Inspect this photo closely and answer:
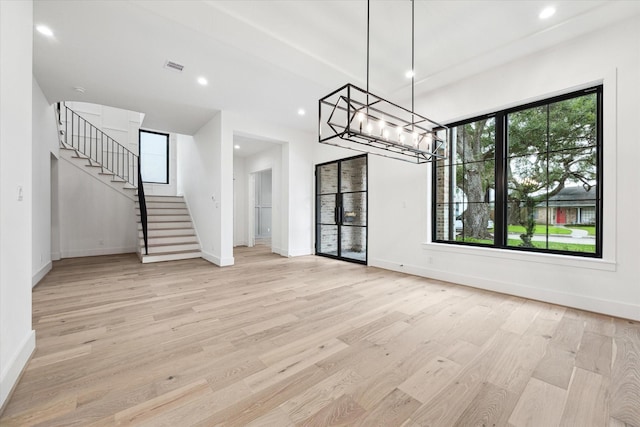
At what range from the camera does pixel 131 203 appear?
718cm

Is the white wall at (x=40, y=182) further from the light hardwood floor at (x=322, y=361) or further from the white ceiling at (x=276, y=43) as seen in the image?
the light hardwood floor at (x=322, y=361)

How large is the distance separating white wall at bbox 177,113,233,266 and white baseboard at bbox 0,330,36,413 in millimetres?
3280

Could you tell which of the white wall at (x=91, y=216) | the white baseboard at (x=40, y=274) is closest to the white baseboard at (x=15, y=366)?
the white baseboard at (x=40, y=274)

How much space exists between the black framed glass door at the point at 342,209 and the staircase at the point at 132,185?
3132 millimetres

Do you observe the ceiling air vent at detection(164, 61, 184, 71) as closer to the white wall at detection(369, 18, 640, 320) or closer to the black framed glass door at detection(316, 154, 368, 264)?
the black framed glass door at detection(316, 154, 368, 264)

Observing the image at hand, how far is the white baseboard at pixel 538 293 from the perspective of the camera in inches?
111

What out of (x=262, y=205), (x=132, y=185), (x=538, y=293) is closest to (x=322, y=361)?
(x=538, y=293)

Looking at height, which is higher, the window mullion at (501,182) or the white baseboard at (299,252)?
the window mullion at (501,182)

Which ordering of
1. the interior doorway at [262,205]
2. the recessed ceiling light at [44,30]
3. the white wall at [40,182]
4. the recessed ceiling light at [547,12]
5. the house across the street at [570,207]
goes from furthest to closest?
the interior doorway at [262,205] < the white wall at [40,182] < the house across the street at [570,207] < the recessed ceiling light at [44,30] < the recessed ceiling light at [547,12]

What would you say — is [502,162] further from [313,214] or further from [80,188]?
[80,188]

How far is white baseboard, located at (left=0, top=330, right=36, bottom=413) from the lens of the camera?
1.53m

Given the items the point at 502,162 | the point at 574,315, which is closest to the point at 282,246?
the point at 502,162

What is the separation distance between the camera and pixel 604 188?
9.64 ft

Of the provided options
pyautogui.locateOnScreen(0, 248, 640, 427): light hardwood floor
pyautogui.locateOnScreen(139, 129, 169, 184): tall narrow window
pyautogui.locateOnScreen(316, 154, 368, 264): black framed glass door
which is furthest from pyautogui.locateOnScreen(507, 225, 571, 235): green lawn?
pyautogui.locateOnScreen(139, 129, 169, 184): tall narrow window
